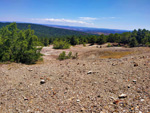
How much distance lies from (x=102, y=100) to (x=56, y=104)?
2162 mm

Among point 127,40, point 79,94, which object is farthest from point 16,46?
point 127,40

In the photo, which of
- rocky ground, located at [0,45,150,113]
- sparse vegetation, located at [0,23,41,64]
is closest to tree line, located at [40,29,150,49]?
sparse vegetation, located at [0,23,41,64]

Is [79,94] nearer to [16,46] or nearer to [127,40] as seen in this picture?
[16,46]

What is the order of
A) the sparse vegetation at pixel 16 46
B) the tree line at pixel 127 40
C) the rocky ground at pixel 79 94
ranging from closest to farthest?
the rocky ground at pixel 79 94
the sparse vegetation at pixel 16 46
the tree line at pixel 127 40

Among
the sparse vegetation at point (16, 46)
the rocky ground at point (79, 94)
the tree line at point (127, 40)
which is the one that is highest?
the tree line at point (127, 40)

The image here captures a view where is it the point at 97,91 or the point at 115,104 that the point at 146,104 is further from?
the point at 97,91

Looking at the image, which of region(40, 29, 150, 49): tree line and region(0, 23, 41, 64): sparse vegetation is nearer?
region(0, 23, 41, 64): sparse vegetation

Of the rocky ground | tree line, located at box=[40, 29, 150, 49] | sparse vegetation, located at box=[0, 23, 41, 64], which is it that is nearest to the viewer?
the rocky ground

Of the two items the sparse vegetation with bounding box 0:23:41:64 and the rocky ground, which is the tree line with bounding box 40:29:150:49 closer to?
the sparse vegetation with bounding box 0:23:41:64

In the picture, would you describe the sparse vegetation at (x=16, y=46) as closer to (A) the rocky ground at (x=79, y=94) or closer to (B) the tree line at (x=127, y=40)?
(A) the rocky ground at (x=79, y=94)

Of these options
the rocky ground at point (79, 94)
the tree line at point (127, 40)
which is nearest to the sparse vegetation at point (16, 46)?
the rocky ground at point (79, 94)

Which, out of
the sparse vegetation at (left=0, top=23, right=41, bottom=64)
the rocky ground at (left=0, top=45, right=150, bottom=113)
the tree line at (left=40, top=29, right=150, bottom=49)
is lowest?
the rocky ground at (left=0, top=45, right=150, bottom=113)

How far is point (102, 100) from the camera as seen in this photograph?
17.3 feet

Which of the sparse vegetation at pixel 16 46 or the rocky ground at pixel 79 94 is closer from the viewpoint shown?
the rocky ground at pixel 79 94
